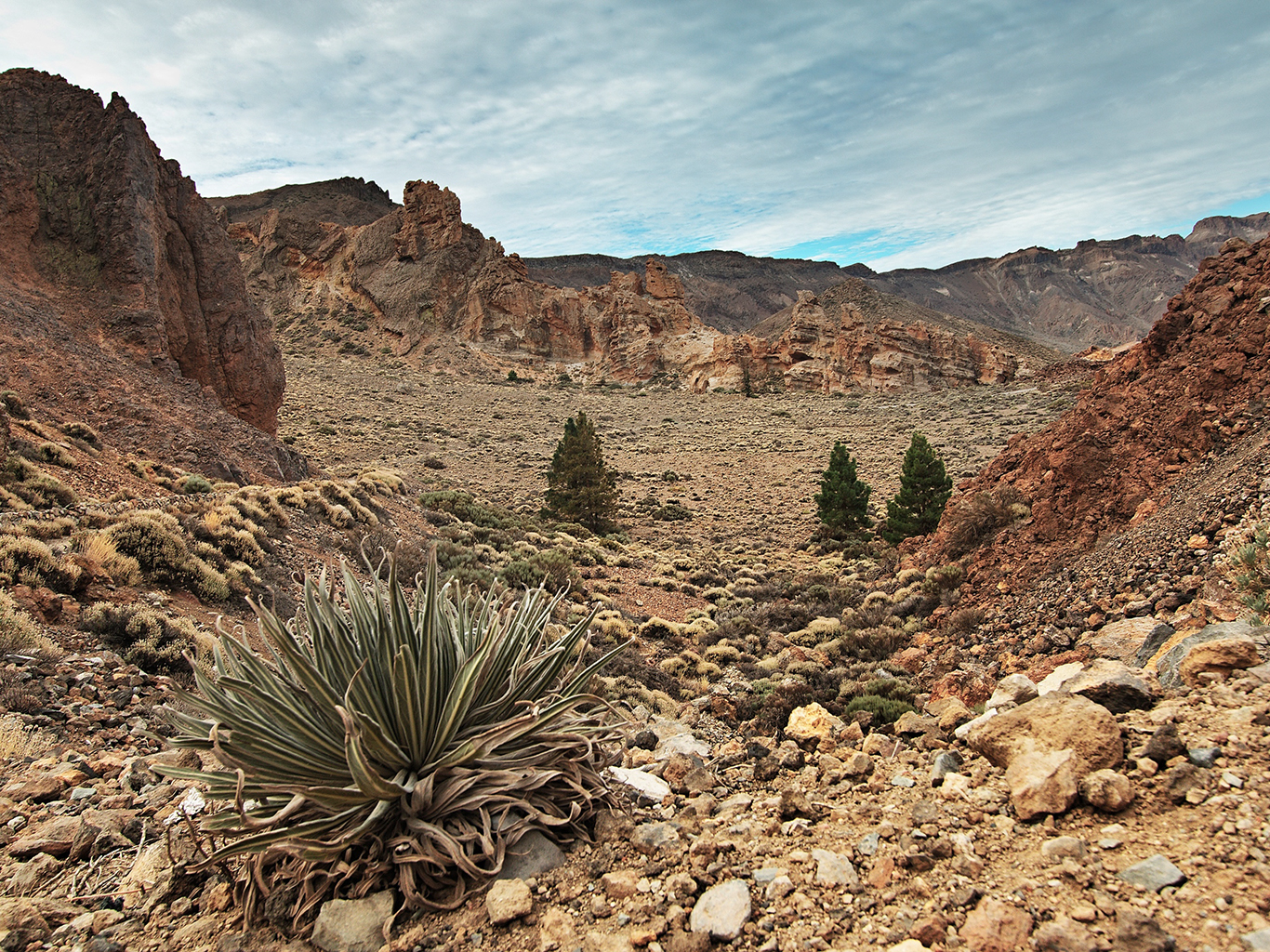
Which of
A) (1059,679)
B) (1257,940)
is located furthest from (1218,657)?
(1257,940)

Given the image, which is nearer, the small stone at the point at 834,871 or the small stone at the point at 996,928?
the small stone at the point at 996,928

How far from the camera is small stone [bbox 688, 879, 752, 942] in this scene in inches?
77.0

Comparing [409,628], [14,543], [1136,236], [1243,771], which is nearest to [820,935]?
[1243,771]

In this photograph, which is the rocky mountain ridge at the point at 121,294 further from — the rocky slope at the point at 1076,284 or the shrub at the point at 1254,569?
the rocky slope at the point at 1076,284

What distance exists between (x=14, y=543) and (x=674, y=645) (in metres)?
6.59

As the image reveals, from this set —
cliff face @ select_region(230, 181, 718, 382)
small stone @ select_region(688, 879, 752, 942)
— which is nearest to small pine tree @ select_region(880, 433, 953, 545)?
small stone @ select_region(688, 879, 752, 942)

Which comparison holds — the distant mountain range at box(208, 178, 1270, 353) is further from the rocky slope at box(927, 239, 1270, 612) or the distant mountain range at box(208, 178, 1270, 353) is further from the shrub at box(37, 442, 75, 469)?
the shrub at box(37, 442, 75, 469)

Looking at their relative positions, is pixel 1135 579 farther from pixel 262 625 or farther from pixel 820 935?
pixel 262 625

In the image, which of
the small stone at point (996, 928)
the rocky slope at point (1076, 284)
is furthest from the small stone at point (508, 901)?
the rocky slope at point (1076, 284)

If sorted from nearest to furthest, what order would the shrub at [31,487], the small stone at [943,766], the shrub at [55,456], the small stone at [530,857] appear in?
the small stone at [530,857]
the small stone at [943,766]
the shrub at [31,487]
the shrub at [55,456]

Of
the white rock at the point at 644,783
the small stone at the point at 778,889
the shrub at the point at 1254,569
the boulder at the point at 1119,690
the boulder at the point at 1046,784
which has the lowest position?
the white rock at the point at 644,783

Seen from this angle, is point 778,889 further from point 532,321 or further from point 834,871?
point 532,321

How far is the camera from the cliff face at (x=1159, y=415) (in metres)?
7.30

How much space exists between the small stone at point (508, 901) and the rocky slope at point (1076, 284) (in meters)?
143
